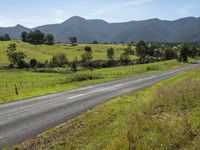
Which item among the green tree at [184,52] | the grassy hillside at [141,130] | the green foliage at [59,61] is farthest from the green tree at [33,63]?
the grassy hillside at [141,130]

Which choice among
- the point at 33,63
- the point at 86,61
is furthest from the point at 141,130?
the point at 86,61

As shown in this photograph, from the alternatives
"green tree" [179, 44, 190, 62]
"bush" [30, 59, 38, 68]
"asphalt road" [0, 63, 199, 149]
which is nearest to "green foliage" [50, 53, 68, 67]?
"bush" [30, 59, 38, 68]

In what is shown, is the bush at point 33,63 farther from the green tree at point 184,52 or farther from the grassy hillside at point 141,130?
the grassy hillside at point 141,130

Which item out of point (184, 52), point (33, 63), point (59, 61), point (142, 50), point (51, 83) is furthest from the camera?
point (142, 50)

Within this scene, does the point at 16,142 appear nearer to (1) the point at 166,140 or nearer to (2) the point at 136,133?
(2) the point at 136,133

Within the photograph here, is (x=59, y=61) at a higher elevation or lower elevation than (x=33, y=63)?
higher

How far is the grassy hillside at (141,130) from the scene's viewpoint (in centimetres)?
878

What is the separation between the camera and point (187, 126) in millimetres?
9609

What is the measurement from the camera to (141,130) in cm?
1006

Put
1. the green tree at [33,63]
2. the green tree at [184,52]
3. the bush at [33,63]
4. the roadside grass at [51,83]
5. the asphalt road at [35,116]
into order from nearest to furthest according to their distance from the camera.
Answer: the asphalt road at [35,116], the roadside grass at [51,83], the green tree at [184,52], the bush at [33,63], the green tree at [33,63]

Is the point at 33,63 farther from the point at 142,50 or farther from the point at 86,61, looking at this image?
the point at 142,50

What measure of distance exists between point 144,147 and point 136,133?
1420 mm

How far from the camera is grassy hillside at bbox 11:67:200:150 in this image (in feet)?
28.8

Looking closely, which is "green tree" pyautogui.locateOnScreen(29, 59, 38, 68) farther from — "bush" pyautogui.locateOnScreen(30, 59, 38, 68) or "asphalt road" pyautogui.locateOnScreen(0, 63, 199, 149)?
"asphalt road" pyautogui.locateOnScreen(0, 63, 199, 149)
